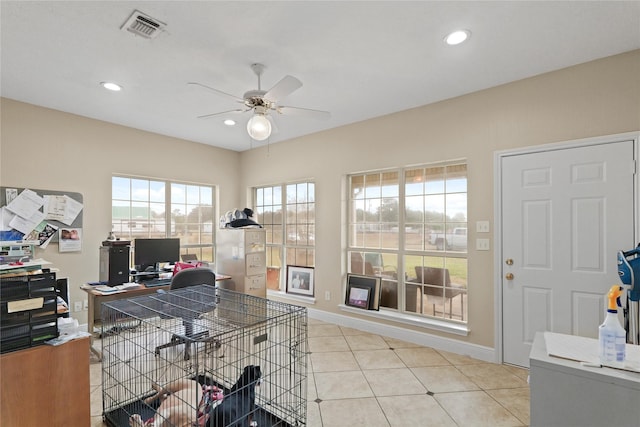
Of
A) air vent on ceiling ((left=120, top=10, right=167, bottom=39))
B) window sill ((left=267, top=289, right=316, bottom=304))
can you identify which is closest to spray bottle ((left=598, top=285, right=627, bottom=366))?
air vent on ceiling ((left=120, top=10, right=167, bottom=39))

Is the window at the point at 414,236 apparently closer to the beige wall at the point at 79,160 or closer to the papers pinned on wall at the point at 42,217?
Result: the beige wall at the point at 79,160

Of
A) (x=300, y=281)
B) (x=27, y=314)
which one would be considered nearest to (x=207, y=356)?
(x=27, y=314)

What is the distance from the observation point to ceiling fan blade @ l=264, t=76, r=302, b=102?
2.18 m

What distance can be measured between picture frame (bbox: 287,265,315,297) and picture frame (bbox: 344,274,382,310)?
27.2 inches

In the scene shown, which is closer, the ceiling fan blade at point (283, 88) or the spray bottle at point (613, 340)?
the spray bottle at point (613, 340)

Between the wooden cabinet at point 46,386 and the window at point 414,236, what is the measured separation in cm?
320

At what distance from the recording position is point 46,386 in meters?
1.65

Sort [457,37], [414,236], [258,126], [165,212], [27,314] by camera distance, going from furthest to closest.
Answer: [165,212]
[414,236]
[258,126]
[457,37]
[27,314]

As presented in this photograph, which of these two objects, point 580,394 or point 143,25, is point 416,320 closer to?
point 580,394

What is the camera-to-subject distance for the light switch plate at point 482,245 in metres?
3.19

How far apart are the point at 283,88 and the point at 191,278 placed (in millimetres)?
2183

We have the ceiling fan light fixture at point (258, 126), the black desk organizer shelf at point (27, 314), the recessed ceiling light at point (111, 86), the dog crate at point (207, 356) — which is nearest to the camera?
the black desk organizer shelf at point (27, 314)

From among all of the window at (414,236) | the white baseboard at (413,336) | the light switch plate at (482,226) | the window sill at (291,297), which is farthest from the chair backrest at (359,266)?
the light switch plate at (482,226)

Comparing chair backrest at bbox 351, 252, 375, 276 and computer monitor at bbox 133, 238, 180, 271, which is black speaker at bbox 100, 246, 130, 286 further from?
chair backrest at bbox 351, 252, 375, 276
